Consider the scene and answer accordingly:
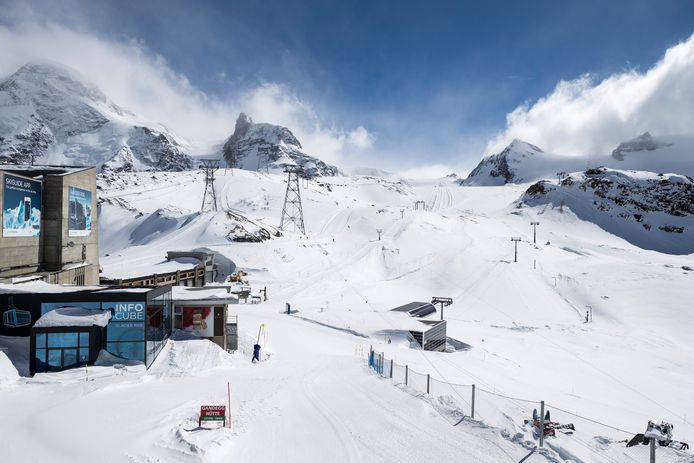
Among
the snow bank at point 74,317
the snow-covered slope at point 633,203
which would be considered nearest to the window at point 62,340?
the snow bank at point 74,317

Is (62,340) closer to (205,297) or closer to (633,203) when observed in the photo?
(205,297)

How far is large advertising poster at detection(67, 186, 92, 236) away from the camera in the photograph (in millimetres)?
28672

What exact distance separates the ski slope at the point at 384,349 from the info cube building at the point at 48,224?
10.7 metres

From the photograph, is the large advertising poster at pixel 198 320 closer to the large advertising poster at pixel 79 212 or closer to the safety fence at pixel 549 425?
the safety fence at pixel 549 425

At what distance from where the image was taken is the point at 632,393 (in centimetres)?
2438

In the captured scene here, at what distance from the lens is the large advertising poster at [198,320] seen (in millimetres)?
22772

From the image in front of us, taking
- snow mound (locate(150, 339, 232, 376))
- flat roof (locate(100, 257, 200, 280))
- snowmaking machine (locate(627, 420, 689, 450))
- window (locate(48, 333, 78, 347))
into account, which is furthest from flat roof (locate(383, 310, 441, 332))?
flat roof (locate(100, 257, 200, 280))

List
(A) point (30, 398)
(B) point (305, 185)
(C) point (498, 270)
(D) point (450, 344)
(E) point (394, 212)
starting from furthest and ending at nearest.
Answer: (B) point (305, 185) → (E) point (394, 212) → (C) point (498, 270) → (D) point (450, 344) → (A) point (30, 398)

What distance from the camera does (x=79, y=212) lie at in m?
30.0

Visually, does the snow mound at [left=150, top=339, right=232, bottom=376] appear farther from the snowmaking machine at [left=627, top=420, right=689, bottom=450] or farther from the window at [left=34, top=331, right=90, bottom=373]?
the snowmaking machine at [left=627, top=420, right=689, bottom=450]

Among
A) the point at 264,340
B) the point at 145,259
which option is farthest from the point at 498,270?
the point at 145,259

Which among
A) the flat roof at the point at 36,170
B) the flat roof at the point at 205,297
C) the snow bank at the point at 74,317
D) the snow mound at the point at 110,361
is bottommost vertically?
the snow mound at the point at 110,361

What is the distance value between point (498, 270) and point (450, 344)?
27731 mm

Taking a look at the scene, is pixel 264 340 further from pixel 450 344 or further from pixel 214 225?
pixel 214 225
